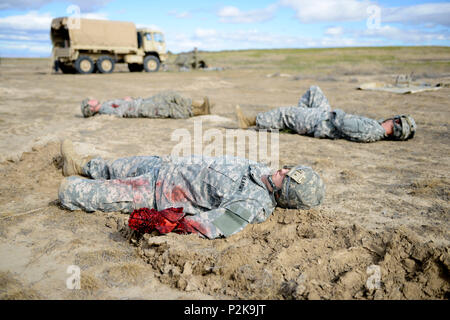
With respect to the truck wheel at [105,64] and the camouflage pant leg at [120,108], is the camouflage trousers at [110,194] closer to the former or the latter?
the camouflage pant leg at [120,108]

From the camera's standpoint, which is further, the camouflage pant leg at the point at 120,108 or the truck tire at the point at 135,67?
the truck tire at the point at 135,67

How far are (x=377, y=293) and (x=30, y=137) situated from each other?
5.20 meters

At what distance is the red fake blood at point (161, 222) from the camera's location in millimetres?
2426

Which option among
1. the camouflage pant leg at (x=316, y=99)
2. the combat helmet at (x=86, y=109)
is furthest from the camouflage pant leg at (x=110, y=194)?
the combat helmet at (x=86, y=109)

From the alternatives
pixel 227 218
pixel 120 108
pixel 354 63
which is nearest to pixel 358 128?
pixel 227 218

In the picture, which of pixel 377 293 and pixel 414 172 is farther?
pixel 414 172

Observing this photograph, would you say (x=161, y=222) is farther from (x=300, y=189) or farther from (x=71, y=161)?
(x=71, y=161)

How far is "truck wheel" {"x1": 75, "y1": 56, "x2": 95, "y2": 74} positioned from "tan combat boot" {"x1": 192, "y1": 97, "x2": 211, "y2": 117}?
11.4 metres

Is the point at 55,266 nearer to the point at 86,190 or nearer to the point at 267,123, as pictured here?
the point at 86,190

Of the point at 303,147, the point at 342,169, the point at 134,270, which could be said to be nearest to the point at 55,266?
the point at 134,270

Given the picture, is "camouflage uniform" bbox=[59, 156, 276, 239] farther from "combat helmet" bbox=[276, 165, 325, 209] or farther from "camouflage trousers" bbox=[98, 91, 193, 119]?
"camouflage trousers" bbox=[98, 91, 193, 119]

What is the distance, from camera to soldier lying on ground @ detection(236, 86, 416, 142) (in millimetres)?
5066

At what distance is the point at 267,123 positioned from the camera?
5.64m

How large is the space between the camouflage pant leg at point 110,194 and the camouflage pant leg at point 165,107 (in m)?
3.84
